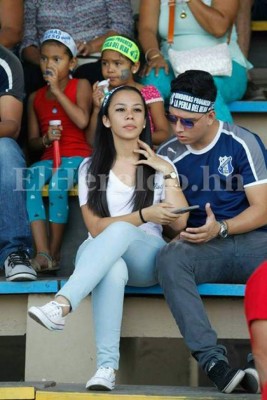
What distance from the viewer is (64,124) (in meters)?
5.50

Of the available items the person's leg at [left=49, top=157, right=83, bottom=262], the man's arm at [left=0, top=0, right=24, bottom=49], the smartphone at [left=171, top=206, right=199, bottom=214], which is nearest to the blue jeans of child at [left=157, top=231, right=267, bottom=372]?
the smartphone at [left=171, top=206, right=199, bottom=214]

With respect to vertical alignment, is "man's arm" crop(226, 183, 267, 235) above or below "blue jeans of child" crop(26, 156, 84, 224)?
below

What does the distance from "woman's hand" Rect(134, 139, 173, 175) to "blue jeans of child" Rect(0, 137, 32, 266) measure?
21.2 inches

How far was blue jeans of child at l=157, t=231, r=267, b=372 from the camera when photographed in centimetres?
418

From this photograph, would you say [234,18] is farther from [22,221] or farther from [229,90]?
[22,221]

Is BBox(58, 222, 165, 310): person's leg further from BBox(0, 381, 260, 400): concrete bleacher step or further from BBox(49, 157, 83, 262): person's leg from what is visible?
BBox(49, 157, 83, 262): person's leg

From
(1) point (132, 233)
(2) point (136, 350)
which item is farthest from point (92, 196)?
(2) point (136, 350)

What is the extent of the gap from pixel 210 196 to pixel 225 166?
134 mm

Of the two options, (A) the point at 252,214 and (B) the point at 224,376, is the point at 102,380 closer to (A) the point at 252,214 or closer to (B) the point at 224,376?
(B) the point at 224,376

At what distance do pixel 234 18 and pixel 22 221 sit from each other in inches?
63.8

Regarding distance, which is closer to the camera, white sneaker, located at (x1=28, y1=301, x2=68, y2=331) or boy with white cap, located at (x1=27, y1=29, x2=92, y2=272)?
white sneaker, located at (x1=28, y1=301, x2=68, y2=331)

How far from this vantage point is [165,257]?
4359 millimetres

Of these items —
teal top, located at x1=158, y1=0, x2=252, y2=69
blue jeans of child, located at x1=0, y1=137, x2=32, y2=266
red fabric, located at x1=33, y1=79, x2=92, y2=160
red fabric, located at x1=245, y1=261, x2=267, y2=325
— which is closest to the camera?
red fabric, located at x1=245, y1=261, x2=267, y2=325

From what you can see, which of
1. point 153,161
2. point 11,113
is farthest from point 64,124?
point 153,161
